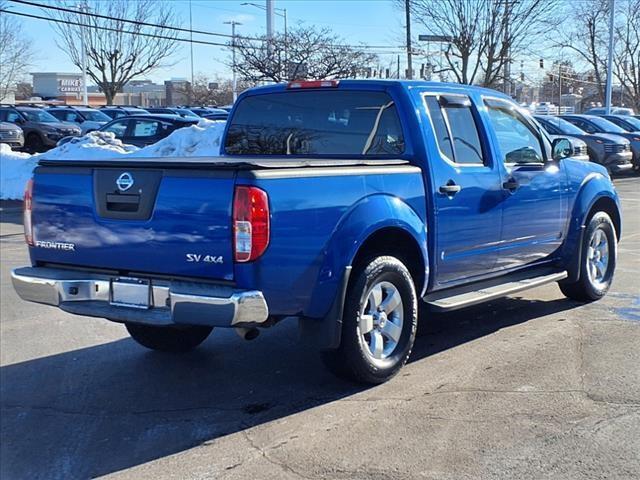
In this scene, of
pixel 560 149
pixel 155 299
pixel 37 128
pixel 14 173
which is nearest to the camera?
pixel 155 299

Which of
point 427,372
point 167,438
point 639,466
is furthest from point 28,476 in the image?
point 639,466

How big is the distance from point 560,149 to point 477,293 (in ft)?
5.98

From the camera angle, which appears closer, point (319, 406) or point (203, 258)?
point (203, 258)

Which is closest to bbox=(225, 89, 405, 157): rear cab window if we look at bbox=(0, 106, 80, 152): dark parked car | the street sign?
bbox=(0, 106, 80, 152): dark parked car

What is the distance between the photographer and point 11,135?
2470 cm

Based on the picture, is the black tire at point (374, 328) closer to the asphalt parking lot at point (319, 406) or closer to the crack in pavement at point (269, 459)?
the asphalt parking lot at point (319, 406)

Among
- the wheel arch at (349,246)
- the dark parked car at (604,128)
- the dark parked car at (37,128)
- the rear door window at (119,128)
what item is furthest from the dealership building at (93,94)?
the wheel arch at (349,246)

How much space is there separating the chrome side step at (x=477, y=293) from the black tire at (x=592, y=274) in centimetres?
63

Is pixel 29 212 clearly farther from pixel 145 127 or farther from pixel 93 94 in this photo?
pixel 93 94

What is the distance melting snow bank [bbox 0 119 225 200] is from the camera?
53.1 feet

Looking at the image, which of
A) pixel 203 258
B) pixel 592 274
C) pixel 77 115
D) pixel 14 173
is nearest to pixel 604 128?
pixel 14 173

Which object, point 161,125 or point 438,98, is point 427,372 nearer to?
point 438,98

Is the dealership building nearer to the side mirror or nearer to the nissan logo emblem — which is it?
the side mirror

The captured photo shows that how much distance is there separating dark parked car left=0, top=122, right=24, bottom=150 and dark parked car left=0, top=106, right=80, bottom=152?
50.1 inches
